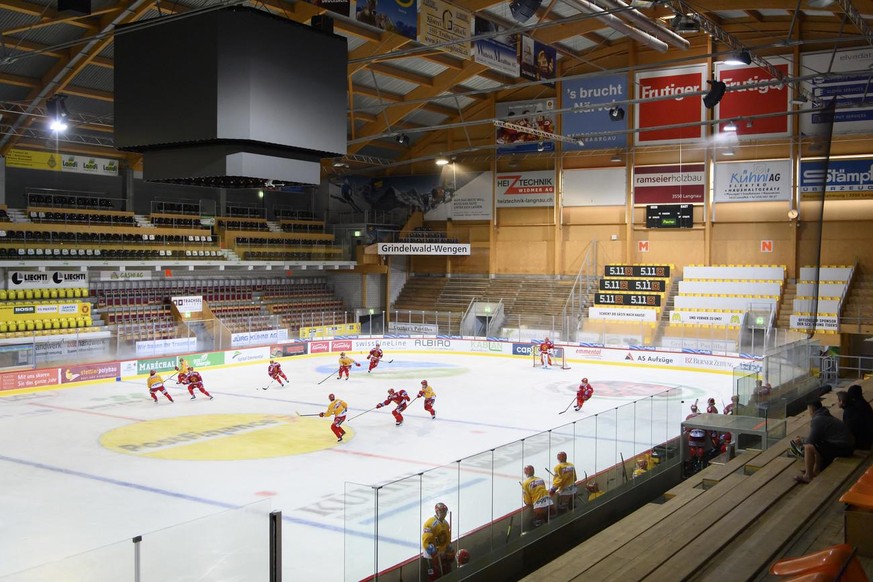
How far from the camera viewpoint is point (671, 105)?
34.4 meters

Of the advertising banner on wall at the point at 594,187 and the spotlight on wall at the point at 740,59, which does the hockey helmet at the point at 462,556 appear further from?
the advertising banner on wall at the point at 594,187

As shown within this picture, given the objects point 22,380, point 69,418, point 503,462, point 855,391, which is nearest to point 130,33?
point 503,462

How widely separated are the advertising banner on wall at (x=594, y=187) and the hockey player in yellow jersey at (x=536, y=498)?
2944 cm

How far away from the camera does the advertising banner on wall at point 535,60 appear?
76.3 feet

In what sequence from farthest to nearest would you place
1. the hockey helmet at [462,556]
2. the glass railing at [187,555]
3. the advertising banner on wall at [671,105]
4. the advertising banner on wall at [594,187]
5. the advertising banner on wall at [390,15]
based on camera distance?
1. the advertising banner on wall at [594,187]
2. the advertising banner on wall at [671,105]
3. the advertising banner on wall at [390,15]
4. the hockey helmet at [462,556]
5. the glass railing at [187,555]

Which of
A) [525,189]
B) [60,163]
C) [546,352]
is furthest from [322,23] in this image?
[525,189]

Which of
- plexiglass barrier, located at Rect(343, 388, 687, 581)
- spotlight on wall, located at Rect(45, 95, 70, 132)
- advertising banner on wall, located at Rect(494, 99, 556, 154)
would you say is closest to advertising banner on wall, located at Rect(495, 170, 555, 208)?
advertising banner on wall, located at Rect(494, 99, 556, 154)

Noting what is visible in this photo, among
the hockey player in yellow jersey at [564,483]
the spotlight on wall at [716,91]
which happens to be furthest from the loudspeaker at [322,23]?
the spotlight on wall at [716,91]

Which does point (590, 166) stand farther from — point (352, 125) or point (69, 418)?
point (69, 418)

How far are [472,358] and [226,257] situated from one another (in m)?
11.8

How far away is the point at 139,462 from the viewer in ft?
48.4

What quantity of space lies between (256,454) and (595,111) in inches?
1016

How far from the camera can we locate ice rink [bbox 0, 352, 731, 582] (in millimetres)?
7332

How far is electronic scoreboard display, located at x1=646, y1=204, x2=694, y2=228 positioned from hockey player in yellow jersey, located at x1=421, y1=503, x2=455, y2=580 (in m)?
30.0
